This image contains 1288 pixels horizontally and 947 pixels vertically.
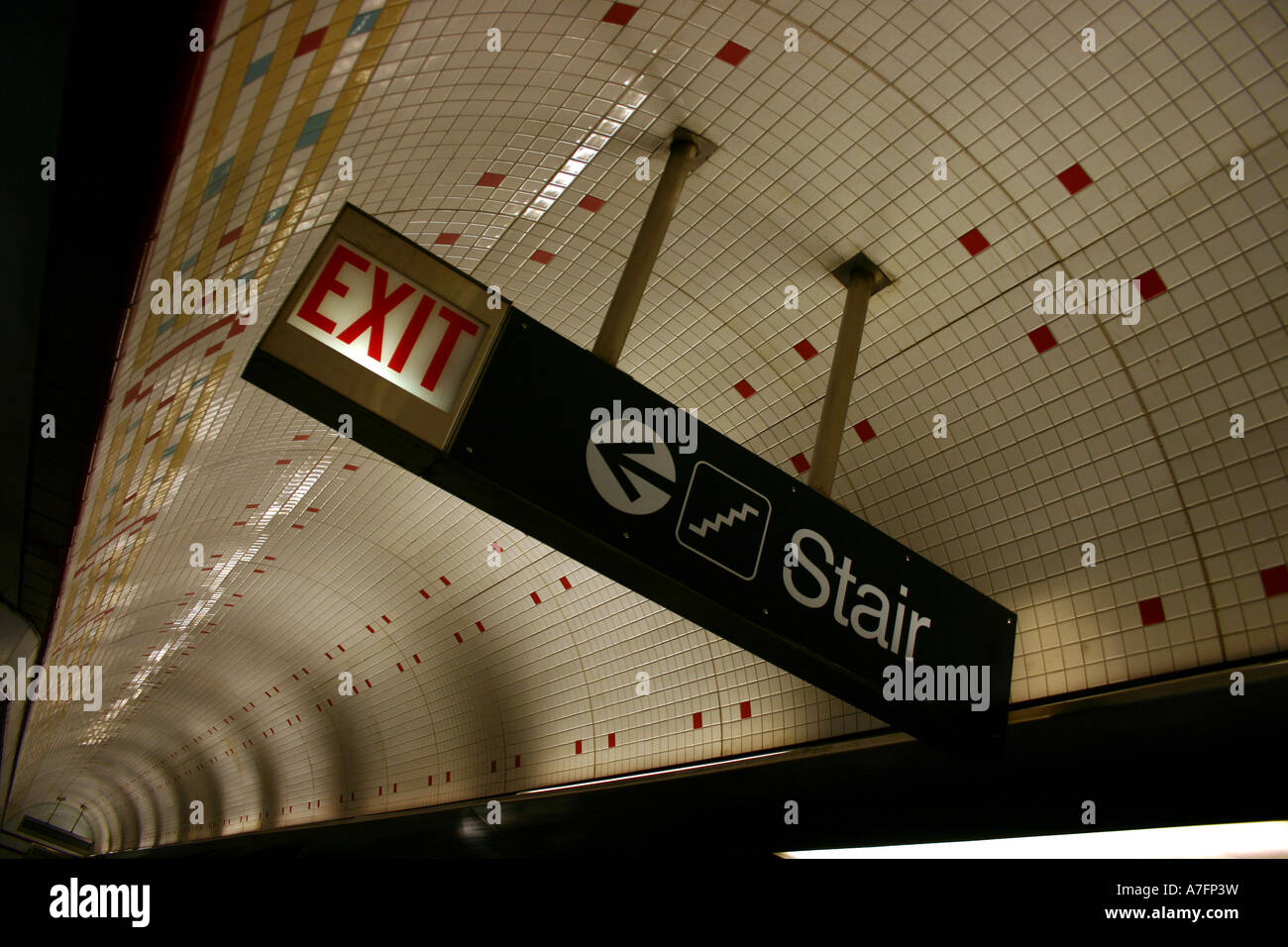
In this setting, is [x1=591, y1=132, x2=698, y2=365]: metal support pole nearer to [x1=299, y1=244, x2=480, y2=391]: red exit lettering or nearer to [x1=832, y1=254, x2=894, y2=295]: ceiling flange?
[x1=299, y1=244, x2=480, y2=391]: red exit lettering

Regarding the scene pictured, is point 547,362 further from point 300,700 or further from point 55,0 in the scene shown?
point 300,700

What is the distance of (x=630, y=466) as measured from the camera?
311 cm

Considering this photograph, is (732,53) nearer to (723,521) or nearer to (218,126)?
(218,126)

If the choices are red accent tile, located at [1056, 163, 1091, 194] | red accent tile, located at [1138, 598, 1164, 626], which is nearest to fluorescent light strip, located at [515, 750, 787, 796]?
red accent tile, located at [1138, 598, 1164, 626]

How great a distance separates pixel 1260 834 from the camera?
182 inches

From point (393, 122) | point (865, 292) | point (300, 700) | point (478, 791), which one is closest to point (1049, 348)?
point (865, 292)

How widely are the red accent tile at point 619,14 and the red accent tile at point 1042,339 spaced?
2990mm

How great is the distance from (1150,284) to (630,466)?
336 centimetres

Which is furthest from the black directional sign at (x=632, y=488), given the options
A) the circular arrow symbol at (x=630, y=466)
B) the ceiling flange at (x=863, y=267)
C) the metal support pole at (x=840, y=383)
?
the ceiling flange at (x=863, y=267)

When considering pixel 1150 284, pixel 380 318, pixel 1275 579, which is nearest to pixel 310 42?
pixel 380 318

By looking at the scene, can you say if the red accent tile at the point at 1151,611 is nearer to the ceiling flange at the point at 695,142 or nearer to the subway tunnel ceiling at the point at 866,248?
the subway tunnel ceiling at the point at 866,248

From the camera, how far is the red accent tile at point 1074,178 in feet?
14.6

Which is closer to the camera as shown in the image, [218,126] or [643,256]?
[218,126]

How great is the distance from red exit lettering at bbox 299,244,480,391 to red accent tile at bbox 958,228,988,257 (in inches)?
129
